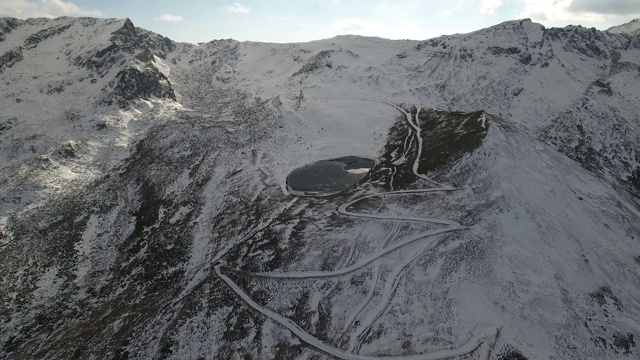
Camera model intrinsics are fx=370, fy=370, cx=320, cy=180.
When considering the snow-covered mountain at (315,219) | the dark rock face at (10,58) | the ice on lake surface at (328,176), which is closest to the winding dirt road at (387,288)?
the snow-covered mountain at (315,219)

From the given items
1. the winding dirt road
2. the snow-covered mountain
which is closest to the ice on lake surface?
the snow-covered mountain

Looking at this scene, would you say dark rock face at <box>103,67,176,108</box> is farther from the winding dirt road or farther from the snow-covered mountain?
the winding dirt road

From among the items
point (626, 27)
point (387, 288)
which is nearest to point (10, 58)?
point (387, 288)

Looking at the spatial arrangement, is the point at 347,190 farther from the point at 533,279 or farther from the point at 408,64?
the point at 408,64

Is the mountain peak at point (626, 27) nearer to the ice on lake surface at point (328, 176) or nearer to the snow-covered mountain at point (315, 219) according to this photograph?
the snow-covered mountain at point (315, 219)

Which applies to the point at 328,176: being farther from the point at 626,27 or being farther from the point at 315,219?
the point at 626,27

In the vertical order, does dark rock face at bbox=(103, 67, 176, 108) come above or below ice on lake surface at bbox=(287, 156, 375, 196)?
above
